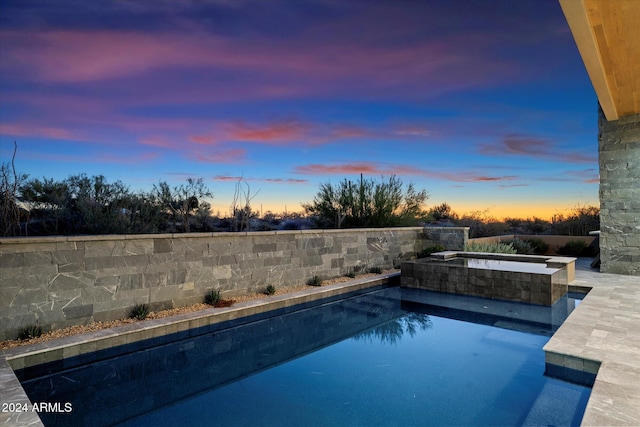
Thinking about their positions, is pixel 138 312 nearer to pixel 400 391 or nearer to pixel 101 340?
pixel 101 340

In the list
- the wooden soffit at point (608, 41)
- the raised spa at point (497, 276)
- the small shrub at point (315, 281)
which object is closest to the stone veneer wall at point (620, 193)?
the raised spa at point (497, 276)

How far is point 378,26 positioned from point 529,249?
8180 millimetres

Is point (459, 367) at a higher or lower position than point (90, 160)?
lower

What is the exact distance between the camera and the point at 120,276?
447 cm

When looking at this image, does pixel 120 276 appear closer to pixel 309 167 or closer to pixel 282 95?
pixel 282 95

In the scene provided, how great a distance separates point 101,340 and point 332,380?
2.53 meters

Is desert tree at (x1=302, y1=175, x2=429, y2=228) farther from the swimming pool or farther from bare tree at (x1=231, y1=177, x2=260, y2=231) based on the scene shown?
the swimming pool

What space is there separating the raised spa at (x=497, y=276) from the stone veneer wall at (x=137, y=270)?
1908mm

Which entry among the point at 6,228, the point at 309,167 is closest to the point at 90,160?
the point at 6,228

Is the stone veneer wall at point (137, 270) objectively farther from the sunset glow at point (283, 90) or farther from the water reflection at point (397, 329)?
the sunset glow at point (283, 90)

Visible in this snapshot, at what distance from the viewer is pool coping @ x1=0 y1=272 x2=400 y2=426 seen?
2.36 m

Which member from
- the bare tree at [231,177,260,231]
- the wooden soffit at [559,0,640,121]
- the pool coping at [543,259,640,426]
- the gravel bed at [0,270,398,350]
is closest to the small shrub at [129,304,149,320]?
the gravel bed at [0,270,398,350]

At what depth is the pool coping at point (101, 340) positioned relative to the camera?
2357 mm

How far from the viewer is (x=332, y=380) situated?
3215mm
